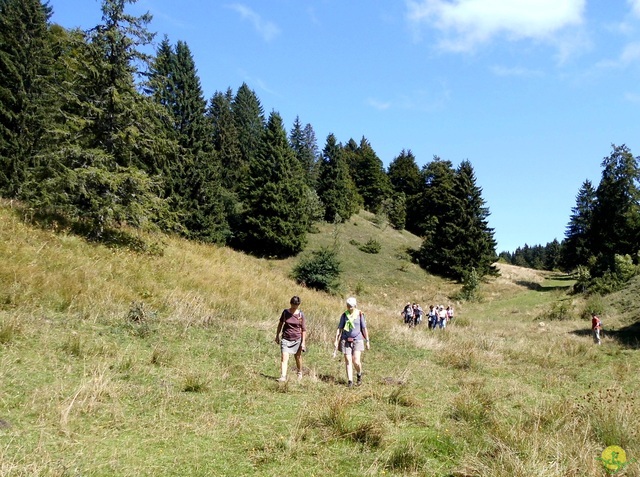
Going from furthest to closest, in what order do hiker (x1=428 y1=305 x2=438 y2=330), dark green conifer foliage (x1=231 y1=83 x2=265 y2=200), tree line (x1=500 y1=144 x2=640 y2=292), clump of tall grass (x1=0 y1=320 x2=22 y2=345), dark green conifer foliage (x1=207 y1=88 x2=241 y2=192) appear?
dark green conifer foliage (x1=231 y1=83 x2=265 y2=200) < dark green conifer foliage (x1=207 y1=88 x2=241 y2=192) < tree line (x1=500 y1=144 x2=640 y2=292) < hiker (x1=428 y1=305 x2=438 y2=330) < clump of tall grass (x1=0 y1=320 x2=22 y2=345)

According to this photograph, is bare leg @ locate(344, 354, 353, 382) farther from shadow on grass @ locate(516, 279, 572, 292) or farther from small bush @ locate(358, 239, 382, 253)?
shadow on grass @ locate(516, 279, 572, 292)

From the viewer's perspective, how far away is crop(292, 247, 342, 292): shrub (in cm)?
3052

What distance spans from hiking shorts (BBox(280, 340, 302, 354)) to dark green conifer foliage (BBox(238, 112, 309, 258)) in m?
30.3

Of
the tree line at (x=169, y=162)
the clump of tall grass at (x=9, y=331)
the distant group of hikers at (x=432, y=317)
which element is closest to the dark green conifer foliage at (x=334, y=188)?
the tree line at (x=169, y=162)

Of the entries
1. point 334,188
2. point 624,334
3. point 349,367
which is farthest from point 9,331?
point 334,188

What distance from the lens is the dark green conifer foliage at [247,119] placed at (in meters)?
66.3

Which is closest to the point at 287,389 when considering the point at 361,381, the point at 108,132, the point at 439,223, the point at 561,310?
the point at 361,381

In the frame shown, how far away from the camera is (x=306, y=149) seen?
69562 mm

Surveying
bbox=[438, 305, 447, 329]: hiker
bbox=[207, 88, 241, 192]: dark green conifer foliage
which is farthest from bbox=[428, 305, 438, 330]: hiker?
bbox=[207, 88, 241, 192]: dark green conifer foliage

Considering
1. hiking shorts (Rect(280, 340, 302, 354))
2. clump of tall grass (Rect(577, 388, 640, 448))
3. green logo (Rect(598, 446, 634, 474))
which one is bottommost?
hiking shorts (Rect(280, 340, 302, 354))

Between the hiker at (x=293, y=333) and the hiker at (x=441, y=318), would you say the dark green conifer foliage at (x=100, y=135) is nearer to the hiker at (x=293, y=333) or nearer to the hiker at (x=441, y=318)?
the hiker at (x=293, y=333)

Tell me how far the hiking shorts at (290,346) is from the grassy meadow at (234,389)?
606 millimetres

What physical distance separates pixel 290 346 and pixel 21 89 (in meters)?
29.0

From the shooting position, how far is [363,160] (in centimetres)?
7375
